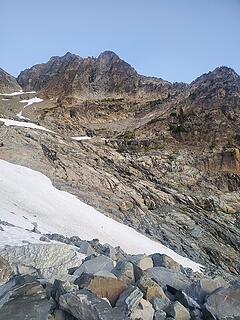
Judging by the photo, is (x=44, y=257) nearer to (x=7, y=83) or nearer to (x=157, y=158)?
(x=157, y=158)

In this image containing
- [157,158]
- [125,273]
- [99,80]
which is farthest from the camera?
[99,80]

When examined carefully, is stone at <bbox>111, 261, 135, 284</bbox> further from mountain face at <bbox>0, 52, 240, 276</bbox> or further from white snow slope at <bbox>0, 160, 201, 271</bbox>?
mountain face at <bbox>0, 52, 240, 276</bbox>

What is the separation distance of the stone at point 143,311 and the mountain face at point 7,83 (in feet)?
419

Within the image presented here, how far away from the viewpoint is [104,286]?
9.51 m

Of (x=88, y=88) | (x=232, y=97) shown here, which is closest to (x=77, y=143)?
(x=232, y=97)

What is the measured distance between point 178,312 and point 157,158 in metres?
43.7

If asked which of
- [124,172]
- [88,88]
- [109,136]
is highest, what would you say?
[88,88]

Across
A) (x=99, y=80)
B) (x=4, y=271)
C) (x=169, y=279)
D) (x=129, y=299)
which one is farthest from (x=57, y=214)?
(x=99, y=80)

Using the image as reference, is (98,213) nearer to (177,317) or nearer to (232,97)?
(177,317)

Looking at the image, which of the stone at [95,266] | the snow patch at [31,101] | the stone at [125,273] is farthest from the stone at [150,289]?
the snow patch at [31,101]

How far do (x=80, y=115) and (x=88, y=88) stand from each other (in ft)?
63.8

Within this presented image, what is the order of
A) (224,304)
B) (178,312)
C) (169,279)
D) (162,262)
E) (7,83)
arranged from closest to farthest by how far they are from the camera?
(178,312), (224,304), (169,279), (162,262), (7,83)

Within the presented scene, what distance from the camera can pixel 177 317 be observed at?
30.6ft

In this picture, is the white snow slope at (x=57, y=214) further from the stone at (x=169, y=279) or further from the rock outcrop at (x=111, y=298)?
the rock outcrop at (x=111, y=298)
